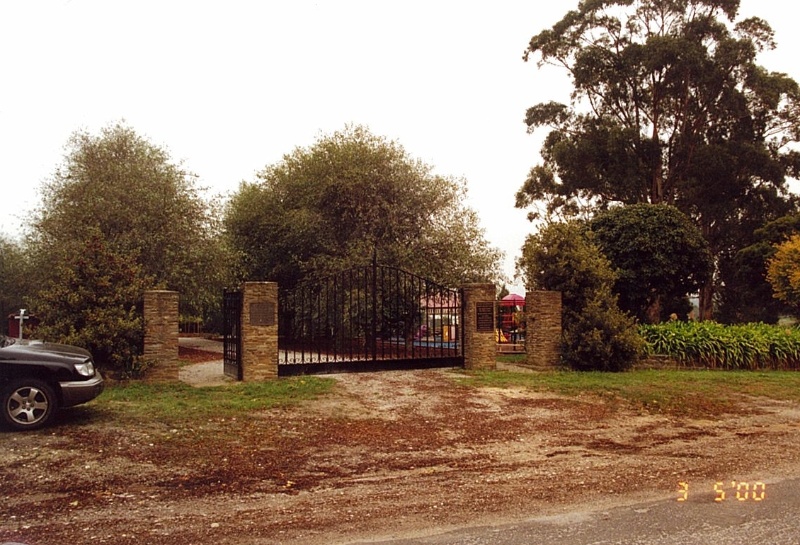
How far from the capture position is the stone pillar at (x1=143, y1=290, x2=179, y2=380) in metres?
12.2

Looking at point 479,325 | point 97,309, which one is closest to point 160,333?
point 97,309

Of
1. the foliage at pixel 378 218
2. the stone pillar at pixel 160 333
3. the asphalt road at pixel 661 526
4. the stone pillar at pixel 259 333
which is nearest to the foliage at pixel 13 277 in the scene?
the foliage at pixel 378 218

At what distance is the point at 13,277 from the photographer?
21625mm

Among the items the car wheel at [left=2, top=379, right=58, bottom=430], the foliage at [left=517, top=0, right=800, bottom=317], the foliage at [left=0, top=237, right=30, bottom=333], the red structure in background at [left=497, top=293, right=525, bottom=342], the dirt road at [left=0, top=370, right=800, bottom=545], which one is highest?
the foliage at [left=517, top=0, right=800, bottom=317]

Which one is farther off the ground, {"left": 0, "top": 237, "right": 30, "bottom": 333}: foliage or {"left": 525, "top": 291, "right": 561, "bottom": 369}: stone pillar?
{"left": 0, "top": 237, "right": 30, "bottom": 333}: foliage

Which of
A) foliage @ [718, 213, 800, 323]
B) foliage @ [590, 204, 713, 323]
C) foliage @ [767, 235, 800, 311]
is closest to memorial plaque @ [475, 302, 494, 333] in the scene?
foliage @ [590, 204, 713, 323]

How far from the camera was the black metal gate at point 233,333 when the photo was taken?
13.1m

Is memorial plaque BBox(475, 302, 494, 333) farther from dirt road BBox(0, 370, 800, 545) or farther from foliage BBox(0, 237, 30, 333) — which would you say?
foliage BBox(0, 237, 30, 333)

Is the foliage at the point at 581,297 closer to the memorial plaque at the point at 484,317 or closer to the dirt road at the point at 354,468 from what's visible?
the memorial plaque at the point at 484,317

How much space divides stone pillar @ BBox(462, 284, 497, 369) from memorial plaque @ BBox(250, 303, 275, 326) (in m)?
4.48

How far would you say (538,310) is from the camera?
51.6ft

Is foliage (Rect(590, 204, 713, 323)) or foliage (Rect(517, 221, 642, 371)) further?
foliage (Rect(590, 204, 713, 323))

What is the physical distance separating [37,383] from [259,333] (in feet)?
16.7

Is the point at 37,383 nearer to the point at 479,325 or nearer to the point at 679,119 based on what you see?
the point at 479,325
